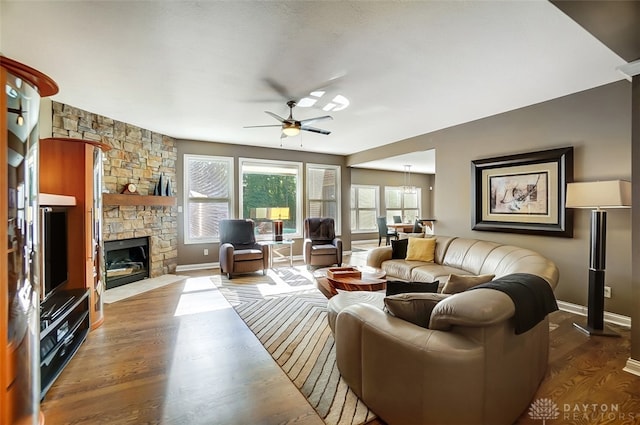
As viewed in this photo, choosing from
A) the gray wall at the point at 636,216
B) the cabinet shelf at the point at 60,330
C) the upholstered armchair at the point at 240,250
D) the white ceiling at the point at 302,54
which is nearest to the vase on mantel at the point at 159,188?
the upholstered armchair at the point at 240,250

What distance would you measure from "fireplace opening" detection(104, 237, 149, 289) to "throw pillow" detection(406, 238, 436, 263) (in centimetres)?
448

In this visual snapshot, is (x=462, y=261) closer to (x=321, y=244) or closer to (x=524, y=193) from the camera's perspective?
(x=524, y=193)

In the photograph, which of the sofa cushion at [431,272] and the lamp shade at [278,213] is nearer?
the sofa cushion at [431,272]

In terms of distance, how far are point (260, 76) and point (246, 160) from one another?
352 cm

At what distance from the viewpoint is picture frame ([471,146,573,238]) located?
11.2 feet

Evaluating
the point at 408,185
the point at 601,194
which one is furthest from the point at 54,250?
the point at 408,185

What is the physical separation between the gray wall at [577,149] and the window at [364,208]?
4.74 metres

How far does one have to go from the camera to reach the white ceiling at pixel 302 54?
193 centimetres

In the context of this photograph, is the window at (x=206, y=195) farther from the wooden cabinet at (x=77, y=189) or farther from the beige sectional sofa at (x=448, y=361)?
the beige sectional sofa at (x=448, y=361)

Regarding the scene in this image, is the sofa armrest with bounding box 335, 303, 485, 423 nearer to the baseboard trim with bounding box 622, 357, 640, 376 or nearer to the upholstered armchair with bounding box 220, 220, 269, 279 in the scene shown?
the baseboard trim with bounding box 622, 357, 640, 376

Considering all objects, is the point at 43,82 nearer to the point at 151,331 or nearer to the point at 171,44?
the point at 171,44

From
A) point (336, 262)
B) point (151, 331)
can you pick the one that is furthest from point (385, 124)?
point (151, 331)

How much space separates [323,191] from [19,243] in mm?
6074

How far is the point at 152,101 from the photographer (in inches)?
141
